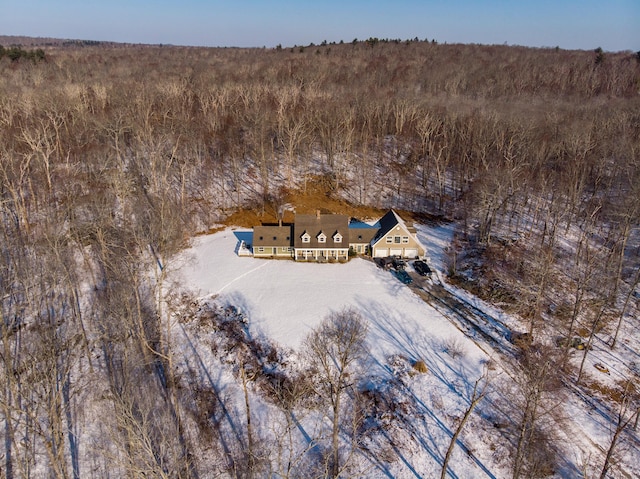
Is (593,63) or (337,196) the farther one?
(593,63)

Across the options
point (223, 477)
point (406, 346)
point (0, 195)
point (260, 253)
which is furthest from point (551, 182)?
point (0, 195)

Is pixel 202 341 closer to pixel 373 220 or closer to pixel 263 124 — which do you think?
pixel 373 220

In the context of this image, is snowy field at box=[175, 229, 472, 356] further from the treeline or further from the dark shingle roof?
the treeline

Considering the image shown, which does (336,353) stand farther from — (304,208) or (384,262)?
(304,208)

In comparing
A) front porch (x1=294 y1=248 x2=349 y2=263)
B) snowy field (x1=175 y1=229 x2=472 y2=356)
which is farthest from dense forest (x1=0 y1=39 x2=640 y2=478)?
front porch (x1=294 y1=248 x2=349 y2=263)

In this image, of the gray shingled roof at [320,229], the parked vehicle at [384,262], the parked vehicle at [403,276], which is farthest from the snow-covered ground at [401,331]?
the gray shingled roof at [320,229]

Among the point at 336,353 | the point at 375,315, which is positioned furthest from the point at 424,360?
the point at 336,353
